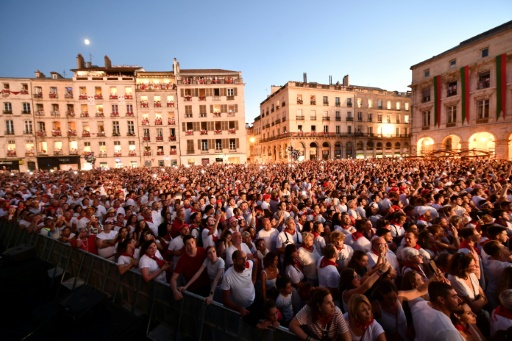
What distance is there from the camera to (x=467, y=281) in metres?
3.17

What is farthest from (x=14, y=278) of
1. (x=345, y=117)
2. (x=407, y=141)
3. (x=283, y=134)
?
(x=407, y=141)

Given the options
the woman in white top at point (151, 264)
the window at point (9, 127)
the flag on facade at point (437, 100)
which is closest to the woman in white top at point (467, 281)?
the woman in white top at point (151, 264)

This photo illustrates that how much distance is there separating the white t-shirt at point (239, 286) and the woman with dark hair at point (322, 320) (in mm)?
1121

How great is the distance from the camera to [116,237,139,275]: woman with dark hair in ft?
14.9

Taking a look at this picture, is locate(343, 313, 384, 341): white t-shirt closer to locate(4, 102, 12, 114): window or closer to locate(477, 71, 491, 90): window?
locate(477, 71, 491, 90): window

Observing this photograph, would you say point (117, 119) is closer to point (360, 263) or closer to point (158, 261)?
point (158, 261)

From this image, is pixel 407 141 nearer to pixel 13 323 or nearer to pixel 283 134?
pixel 283 134

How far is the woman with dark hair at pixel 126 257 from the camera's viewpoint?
4547mm

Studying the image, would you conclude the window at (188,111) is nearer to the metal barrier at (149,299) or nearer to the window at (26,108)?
the window at (26,108)

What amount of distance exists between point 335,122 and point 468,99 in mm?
21838

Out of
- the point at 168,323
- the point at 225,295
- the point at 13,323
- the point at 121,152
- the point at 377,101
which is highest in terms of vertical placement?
the point at 377,101

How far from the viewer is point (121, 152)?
129ft

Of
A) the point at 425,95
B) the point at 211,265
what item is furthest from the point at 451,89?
the point at 211,265

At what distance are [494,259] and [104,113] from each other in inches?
1815
